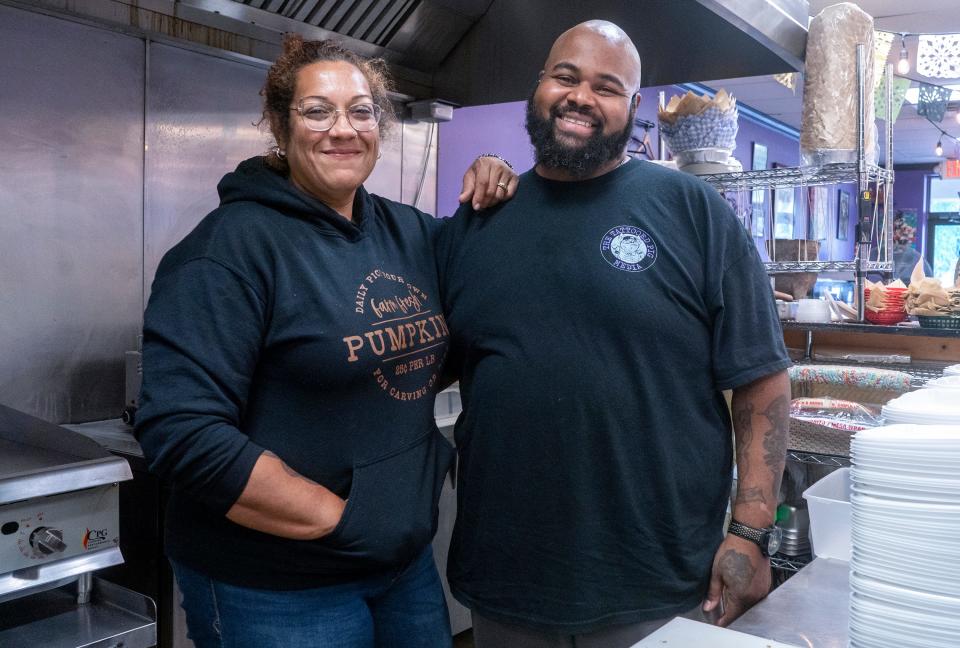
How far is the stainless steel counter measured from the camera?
1.17 metres

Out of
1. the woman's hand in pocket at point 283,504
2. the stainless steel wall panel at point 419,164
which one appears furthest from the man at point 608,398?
the stainless steel wall panel at point 419,164

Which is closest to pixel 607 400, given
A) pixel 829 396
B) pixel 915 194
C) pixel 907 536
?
pixel 907 536

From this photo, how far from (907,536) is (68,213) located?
2151mm

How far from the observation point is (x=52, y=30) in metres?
2.18

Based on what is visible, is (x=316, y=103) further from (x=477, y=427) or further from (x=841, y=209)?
(x=841, y=209)

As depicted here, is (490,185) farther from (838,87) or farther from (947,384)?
(838,87)

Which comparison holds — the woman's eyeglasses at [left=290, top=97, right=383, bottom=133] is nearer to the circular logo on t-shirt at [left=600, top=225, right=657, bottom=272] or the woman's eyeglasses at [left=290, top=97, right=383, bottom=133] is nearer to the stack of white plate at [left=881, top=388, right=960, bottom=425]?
the circular logo on t-shirt at [left=600, top=225, right=657, bottom=272]

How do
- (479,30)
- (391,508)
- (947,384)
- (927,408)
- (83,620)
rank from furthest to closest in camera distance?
(479,30)
(83,620)
(391,508)
(947,384)
(927,408)

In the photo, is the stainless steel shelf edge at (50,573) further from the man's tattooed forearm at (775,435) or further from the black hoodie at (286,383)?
the man's tattooed forearm at (775,435)

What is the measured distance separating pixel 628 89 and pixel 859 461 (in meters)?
0.85

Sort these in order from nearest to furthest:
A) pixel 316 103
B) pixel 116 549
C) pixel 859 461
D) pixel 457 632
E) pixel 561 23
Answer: pixel 859 461, pixel 316 103, pixel 116 549, pixel 561 23, pixel 457 632

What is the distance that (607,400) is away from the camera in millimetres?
1326

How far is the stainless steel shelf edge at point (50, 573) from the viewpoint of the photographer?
1.52 metres

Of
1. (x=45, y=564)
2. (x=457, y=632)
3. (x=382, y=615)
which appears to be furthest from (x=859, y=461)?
(x=457, y=632)
